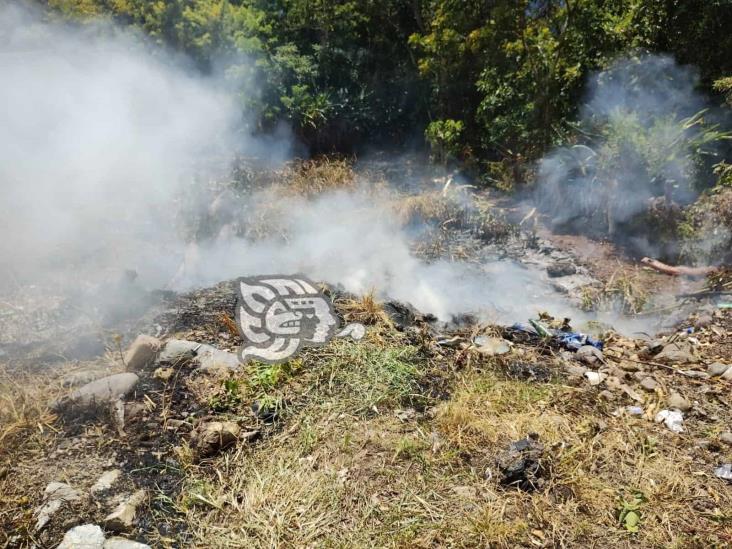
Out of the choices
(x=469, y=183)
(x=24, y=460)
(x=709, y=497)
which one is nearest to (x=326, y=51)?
(x=469, y=183)

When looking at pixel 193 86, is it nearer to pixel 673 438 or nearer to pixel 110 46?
pixel 110 46

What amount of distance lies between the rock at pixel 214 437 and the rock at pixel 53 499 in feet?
1.95

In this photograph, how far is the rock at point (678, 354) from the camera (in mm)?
3297

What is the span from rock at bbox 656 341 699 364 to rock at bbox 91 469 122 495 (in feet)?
11.5

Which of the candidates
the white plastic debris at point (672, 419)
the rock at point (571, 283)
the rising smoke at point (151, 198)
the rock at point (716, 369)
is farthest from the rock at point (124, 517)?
the rock at point (571, 283)

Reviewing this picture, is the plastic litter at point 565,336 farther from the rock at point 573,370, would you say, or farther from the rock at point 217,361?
the rock at point 217,361

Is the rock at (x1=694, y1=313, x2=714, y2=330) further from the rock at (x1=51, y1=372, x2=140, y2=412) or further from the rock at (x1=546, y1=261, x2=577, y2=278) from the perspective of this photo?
the rock at (x1=51, y1=372, x2=140, y2=412)

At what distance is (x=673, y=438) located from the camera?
2701mm

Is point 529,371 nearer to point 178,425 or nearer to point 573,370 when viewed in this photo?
point 573,370

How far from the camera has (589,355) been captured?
3.36 meters

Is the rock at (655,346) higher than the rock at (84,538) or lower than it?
higher

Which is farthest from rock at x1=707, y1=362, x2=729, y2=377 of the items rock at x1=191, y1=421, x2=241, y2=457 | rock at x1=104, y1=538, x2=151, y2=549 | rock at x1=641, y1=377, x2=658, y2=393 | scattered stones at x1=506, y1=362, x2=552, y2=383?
rock at x1=104, y1=538, x2=151, y2=549

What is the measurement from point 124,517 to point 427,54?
671 cm

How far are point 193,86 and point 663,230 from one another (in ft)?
21.6
